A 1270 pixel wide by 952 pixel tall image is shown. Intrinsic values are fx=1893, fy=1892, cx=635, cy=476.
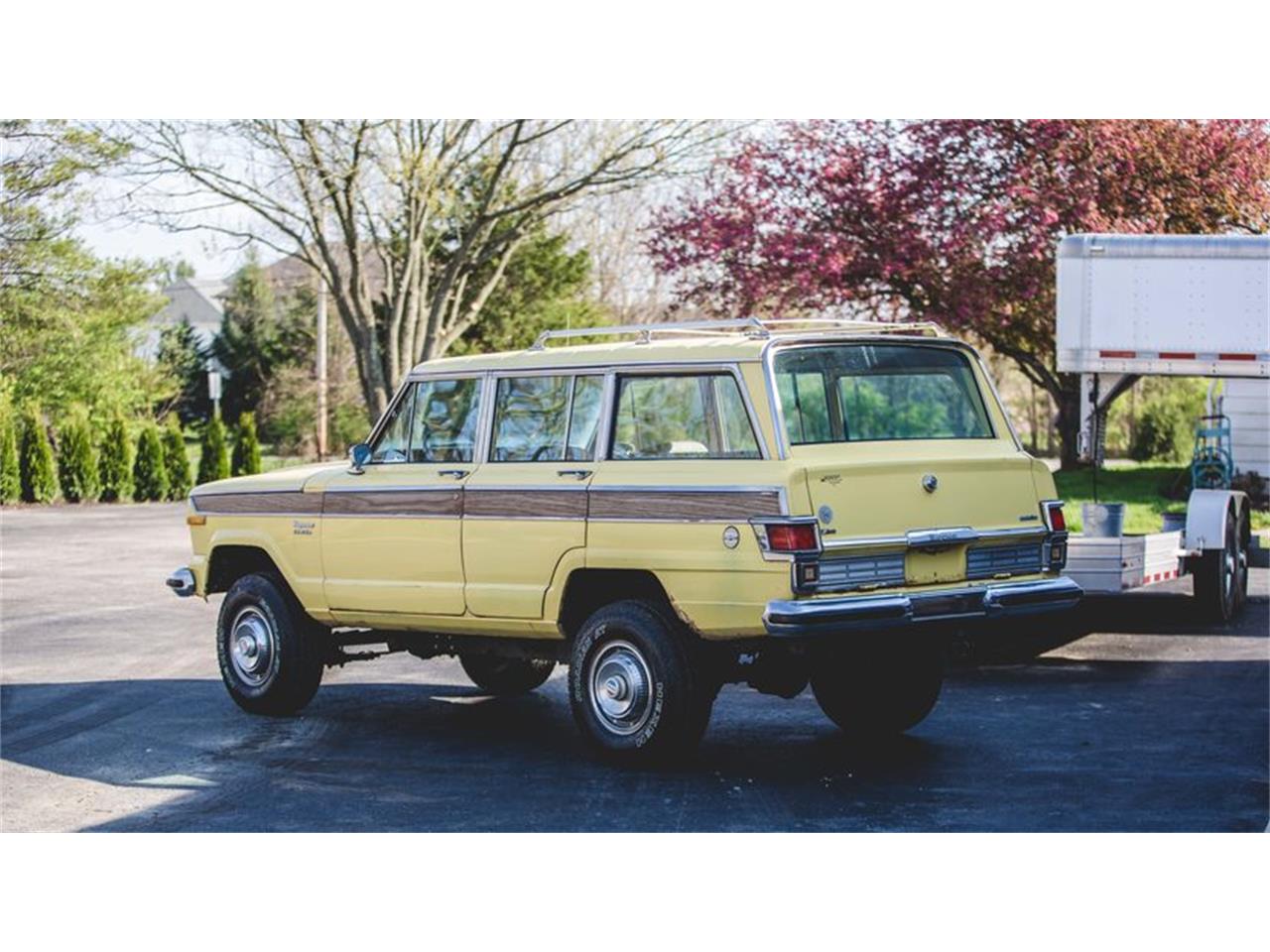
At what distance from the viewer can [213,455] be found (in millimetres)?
29531

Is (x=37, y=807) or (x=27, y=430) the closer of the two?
(x=37, y=807)

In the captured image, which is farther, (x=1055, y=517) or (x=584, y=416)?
(x=584, y=416)

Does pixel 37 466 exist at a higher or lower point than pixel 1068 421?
lower

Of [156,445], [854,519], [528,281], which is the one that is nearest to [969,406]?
[854,519]

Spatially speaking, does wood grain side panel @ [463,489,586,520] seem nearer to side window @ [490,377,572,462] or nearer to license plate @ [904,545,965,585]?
side window @ [490,377,572,462]

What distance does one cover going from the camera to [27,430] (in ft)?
71.6

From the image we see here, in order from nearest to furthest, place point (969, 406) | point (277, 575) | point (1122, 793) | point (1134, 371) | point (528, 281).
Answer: point (1122, 793) → point (969, 406) → point (277, 575) → point (1134, 371) → point (528, 281)

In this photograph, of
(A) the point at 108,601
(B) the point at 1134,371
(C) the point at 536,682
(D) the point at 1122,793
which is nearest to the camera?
(D) the point at 1122,793

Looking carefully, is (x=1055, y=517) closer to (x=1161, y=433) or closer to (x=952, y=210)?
(x=952, y=210)

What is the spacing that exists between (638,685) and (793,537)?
3.76ft

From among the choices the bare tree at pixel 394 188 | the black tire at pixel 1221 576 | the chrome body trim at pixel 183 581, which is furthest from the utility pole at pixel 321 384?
the chrome body trim at pixel 183 581

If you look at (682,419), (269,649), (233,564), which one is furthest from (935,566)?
(233,564)

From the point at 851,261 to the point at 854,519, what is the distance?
12.6m

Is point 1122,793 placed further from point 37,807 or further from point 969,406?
point 37,807
